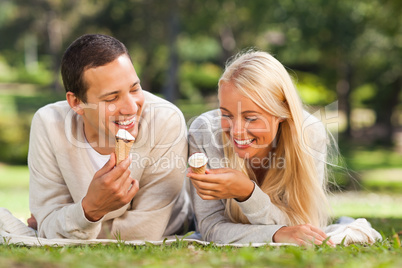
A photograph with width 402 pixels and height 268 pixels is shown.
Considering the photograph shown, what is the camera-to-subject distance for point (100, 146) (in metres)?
5.03

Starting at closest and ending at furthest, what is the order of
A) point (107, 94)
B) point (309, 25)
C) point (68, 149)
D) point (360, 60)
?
point (107, 94) < point (68, 149) < point (309, 25) < point (360, 60)

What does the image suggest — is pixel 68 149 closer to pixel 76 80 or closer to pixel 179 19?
pixel 76 80

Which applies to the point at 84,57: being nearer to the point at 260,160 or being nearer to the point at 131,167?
the point at 131,167

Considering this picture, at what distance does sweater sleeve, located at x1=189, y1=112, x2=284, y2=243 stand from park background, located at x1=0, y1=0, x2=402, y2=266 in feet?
35.5

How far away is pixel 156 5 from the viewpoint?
89.7 ft

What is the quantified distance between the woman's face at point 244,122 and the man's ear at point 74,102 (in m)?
1.24

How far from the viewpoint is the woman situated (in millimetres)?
4465

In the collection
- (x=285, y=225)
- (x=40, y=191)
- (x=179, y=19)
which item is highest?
(x=179, y=19)

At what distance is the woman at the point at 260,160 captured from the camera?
446cm

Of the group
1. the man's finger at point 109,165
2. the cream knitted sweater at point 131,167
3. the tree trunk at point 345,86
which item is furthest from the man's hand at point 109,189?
the tree trunk at point 345,86

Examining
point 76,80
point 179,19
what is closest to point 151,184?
point 76,80

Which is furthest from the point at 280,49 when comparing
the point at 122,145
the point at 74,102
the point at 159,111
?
the point at 122,145

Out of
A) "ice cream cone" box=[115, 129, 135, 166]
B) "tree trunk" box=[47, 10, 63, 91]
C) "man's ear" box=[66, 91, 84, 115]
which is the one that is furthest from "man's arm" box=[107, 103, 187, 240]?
"tree trunk" box=[47, 10, 63, 91]

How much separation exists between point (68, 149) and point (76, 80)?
666 mm
